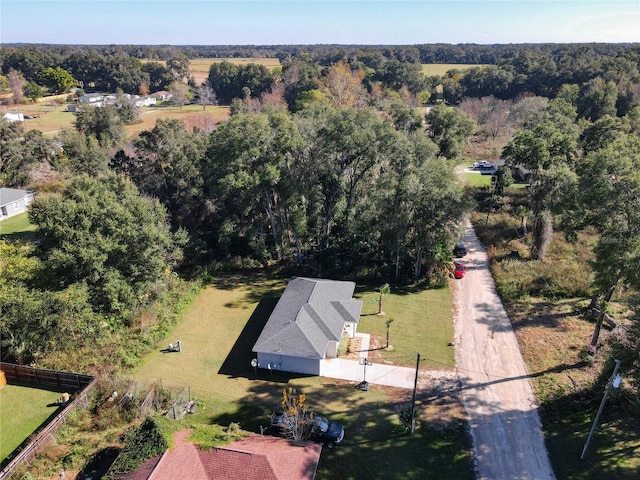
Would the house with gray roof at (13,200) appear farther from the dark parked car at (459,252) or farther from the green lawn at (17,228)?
the dark parked car at (459,252)

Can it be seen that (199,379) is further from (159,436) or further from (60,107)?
(60,107)

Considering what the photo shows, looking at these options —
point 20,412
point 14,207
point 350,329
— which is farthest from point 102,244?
point 14,207

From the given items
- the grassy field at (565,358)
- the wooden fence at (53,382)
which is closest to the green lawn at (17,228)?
the wooden fence at (53,382)

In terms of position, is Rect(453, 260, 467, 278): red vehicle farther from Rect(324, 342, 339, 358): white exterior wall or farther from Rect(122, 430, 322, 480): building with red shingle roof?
Answer: Rect(122, 430, 322, 480): building with red shingle roof

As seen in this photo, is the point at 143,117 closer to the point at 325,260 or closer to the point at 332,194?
the point at 332,194

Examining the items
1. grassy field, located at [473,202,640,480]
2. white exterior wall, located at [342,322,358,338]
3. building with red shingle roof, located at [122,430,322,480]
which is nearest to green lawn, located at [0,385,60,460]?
building with red shingle roof, located at [122,430,322,480]

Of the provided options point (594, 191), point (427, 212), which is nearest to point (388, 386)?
point (427, 212)
